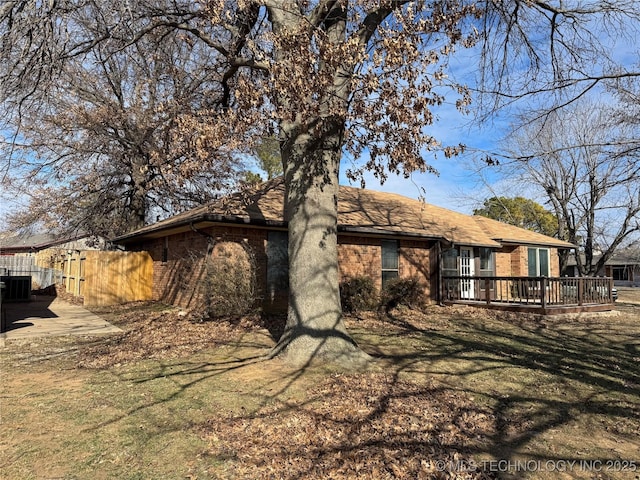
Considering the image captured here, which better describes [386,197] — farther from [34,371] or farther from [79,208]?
[34,371]

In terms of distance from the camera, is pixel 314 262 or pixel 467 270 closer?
pixel 314 262

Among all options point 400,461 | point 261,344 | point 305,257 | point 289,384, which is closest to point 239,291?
point 261,344

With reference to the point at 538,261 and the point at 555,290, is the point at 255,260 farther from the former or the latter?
the point at 538,261

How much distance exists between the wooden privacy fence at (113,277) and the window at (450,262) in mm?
12155

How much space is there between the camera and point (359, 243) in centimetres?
1573

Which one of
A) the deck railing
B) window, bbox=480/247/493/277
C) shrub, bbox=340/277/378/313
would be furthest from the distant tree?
shrub, bbox=340/277/378/313

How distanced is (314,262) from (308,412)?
2.74m

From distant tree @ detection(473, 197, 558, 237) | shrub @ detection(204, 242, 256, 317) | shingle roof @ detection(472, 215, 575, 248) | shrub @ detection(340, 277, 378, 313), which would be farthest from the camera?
distant tree @ detection(473, 197, 558, 237)

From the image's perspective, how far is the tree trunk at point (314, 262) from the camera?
23.7ft

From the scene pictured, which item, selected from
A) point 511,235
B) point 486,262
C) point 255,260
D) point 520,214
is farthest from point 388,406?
point 520,214

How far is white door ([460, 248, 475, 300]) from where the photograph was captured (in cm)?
1932

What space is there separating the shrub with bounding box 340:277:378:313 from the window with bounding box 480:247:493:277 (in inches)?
364

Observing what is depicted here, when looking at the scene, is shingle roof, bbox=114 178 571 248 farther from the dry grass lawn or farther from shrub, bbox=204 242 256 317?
the dry grass lawn

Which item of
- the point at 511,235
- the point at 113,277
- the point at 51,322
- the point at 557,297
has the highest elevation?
the point at 511,235
